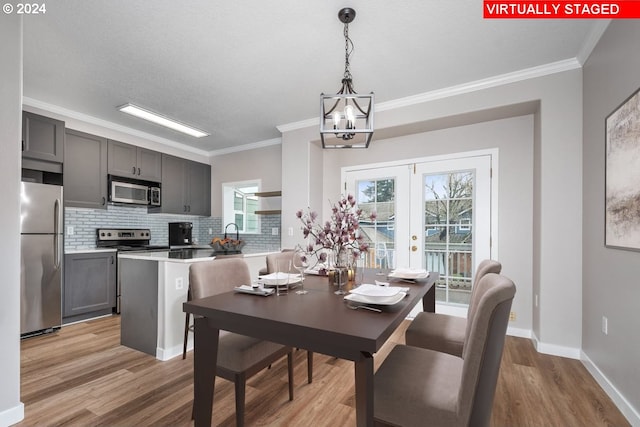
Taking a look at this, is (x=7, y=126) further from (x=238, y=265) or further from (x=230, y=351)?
(x=230, y=351)

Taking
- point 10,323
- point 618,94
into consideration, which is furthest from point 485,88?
point 10,323

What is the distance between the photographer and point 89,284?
11.8ft

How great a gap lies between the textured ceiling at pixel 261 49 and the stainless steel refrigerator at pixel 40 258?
116cm

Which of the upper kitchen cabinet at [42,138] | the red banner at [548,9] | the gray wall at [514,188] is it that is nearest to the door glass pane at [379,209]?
the gray wall at [514,188]

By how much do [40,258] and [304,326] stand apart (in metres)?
3.51

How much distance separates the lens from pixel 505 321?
1011 mm

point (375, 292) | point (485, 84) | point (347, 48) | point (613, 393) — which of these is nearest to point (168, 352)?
point (375, 292)

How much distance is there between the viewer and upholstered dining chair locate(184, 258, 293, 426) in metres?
1.47

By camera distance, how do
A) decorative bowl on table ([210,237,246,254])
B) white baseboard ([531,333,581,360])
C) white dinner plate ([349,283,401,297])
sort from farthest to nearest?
decorative bowl on table ([210,237,246,254]), white baseboard ([531,333,581,360]), white dinner plate ([349,283,401,297])

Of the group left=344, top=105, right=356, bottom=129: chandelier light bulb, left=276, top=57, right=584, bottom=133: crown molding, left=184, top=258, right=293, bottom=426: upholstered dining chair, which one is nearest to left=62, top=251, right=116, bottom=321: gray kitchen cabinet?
left=184, top=258, right=293, bottom=426: upholstered dining chair

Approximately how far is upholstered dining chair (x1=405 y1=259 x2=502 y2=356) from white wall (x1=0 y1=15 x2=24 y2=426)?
2324 mm

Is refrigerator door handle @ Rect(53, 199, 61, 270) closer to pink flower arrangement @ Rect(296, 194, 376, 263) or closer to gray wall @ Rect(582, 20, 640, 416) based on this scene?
pink flower arrangement @ Rect(296, 194, 376, 263)

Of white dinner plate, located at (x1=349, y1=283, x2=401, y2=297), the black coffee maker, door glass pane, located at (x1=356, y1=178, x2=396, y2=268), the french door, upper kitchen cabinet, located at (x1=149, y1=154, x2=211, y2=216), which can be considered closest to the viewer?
white dinner plate, located at (x1=349, y1=283, x2=401, y2=297)

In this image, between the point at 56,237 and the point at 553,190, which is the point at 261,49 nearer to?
the point at 553,190
